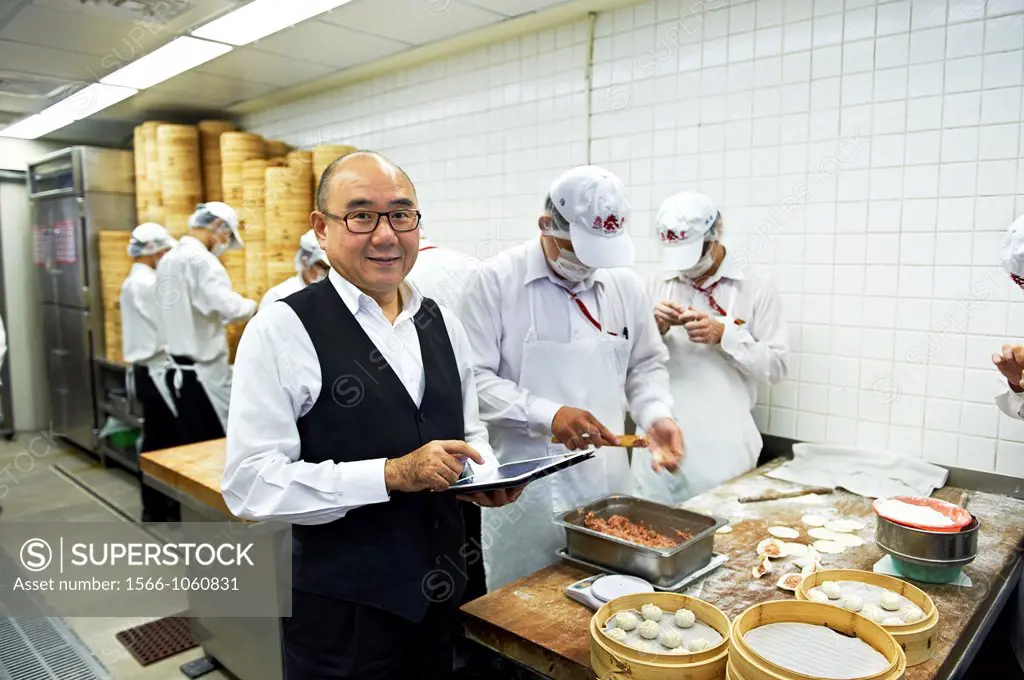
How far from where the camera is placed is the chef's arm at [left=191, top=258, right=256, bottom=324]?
4.23 meters

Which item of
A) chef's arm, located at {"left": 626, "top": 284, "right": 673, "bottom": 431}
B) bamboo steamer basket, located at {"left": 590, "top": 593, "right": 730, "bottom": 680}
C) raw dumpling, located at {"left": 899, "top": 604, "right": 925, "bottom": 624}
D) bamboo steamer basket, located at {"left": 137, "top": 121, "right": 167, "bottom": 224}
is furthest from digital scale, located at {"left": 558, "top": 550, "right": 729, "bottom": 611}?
bamboo steamer basket, located at {"left": 137, "top": 121, "right": 167, "bottom": 224}

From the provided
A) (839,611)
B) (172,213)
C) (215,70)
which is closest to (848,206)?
(839,611)

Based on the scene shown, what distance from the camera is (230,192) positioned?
16.5ft

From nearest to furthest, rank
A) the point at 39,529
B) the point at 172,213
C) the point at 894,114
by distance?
1. the point at 894,114
2. the point at 39,529
3. the point at 172,213

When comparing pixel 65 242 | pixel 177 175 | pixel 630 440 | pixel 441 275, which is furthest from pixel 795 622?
pixel 65 242

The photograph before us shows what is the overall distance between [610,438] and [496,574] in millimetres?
685

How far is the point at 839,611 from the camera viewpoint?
1251 millimetres

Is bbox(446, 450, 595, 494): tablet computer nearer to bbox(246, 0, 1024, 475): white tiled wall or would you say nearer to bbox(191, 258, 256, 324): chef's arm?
bbox(246, 0, 1024, 475): white tiled wall

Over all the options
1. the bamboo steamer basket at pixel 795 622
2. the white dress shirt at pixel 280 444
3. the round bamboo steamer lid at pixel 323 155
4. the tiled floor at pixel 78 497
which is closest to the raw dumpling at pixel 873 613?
the bamboo steamer basket at pixel 795 622

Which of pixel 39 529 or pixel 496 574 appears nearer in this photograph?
pixel 496 574

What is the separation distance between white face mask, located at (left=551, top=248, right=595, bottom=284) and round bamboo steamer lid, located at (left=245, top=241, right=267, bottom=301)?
3.25 metres

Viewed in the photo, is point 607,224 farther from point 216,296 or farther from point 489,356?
point 216,296

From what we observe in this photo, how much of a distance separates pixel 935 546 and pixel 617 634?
922 mm

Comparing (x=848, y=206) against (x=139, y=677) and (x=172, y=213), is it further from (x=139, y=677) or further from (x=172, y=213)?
(x=172, y=213)
